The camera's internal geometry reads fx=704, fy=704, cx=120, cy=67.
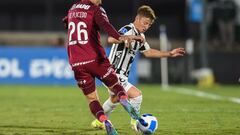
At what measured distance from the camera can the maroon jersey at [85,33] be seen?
8.92 m

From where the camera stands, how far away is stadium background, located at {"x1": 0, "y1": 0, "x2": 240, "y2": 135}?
11391 mm

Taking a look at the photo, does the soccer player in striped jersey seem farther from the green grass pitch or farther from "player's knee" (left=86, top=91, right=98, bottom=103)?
"player's knee" (left=86, top=91, right=98, bottom=103)

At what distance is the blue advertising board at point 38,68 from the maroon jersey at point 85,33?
1500 cm

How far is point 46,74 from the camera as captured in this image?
79.0ft

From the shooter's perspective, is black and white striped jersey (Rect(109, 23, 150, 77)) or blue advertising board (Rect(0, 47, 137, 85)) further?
blue advertising board (Rect(0, 47, 137, 85))

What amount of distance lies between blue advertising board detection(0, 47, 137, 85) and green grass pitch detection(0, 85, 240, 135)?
17.2ft

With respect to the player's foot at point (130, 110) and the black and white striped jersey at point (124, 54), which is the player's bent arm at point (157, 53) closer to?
the black and white striped jersey at point (124, 54)

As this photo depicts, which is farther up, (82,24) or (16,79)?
(82,24)

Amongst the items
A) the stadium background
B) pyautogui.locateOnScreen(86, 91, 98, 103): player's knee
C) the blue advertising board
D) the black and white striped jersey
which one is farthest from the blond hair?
the blue advertising board

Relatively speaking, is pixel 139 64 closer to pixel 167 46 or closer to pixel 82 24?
pixel 167 46

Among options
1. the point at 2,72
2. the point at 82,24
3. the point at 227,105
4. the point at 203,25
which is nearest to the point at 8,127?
the point at 82,24

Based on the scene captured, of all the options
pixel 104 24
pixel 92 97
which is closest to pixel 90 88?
pixel 92 97

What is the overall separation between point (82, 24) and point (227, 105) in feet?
22.7

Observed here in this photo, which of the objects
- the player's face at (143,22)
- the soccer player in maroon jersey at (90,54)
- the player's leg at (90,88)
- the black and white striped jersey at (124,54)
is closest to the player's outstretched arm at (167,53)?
the black and white striped jersey at (124,54)
